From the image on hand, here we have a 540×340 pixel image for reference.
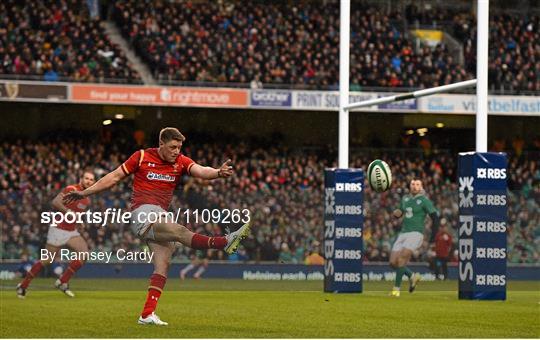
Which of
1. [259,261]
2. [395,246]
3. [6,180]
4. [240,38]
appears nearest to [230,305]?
[395,246]

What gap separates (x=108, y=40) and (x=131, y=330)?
2398cm

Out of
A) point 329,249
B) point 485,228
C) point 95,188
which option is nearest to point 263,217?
point 329,249

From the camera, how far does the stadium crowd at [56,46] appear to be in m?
32.4

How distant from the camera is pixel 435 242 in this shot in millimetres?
22734

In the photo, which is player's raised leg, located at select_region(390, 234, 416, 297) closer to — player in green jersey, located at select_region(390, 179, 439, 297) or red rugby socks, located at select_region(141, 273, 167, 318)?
player in green jersey, located at select_region(390, 179, 439, 297)

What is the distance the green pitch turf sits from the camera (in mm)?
11430

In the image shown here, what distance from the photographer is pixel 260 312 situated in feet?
47.4

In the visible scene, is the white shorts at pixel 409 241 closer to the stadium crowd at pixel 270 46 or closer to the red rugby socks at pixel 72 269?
the red rugby socks at pixel 72 269

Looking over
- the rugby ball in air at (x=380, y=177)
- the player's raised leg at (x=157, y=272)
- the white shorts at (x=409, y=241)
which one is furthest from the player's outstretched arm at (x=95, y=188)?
the white shorts at (x=409, y=241)

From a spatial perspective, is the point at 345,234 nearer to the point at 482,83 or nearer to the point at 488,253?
the point at 488,253

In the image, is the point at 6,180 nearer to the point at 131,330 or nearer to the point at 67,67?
the point at 67,67

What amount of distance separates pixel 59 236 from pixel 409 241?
6.25 metres

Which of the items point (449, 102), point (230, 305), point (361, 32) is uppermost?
point (361, 32)

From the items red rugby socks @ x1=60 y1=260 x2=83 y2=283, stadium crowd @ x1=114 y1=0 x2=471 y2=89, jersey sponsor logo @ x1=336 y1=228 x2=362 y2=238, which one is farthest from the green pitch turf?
stadium crowd @ x1=114 y1=0 x2=471 y2=89
